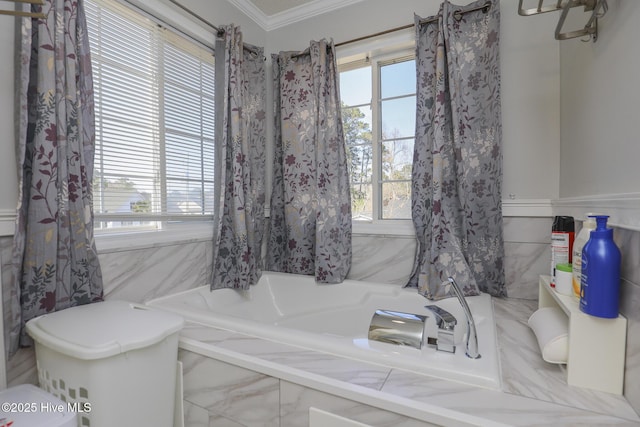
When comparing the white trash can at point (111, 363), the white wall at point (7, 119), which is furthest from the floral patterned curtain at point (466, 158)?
the white wall at point (7, 119)

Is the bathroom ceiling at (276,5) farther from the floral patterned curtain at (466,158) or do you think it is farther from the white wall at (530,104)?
the white wall at (530,104)

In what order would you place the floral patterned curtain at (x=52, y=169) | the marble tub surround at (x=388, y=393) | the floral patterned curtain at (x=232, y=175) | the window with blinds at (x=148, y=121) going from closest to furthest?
the marble tub surround at (x=388, y=393) → the floral patterned curtain at (x=52, y=169) → the window with blinds at (x=148, y=121) → the floral patterned curtain at (x=232, y=175)

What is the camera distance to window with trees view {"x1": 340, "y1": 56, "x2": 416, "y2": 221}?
2.11 meters

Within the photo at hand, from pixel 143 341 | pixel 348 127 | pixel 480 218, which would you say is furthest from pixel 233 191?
pixel 480 218

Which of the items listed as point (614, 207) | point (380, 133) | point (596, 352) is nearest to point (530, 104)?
point (380, 133)

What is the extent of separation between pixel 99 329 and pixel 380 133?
6.17ft

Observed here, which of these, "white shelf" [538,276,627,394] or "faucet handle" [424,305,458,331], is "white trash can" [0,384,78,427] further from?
"white shelf" [538,276,627,394]

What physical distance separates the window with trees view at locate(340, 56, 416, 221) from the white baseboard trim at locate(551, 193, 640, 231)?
93cm

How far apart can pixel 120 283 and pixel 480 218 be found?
1894 millimetres

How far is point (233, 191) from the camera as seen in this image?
1945mm

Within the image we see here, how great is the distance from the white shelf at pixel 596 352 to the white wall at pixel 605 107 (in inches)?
14.7

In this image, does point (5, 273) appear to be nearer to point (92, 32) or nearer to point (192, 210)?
point (192, 210)

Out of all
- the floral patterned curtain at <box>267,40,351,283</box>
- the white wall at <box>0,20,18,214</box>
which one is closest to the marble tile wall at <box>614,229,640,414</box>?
the floral patterned curtain at <box>267,40,351,283</box>

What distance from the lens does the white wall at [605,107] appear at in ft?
2.90
